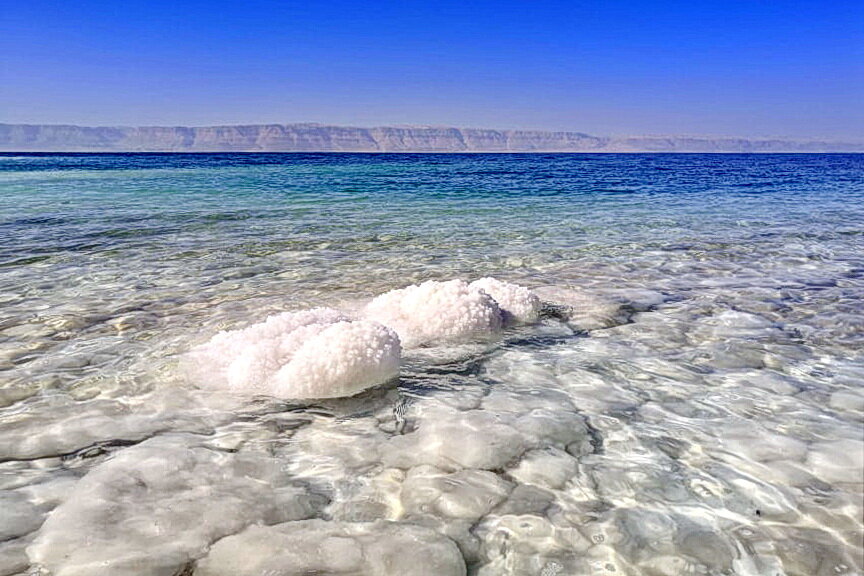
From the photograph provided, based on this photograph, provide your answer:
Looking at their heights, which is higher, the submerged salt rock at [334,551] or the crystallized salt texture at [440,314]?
the crystallized salt texture at [440,314]

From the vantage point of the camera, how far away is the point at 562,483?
2.70m

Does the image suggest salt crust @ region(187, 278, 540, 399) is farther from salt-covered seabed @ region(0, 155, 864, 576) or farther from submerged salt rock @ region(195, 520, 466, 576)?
submerged salt rock @ region(195, 520, 466, 576)

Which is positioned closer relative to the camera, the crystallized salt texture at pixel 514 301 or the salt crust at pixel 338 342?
the salt crust at pixel 338 342

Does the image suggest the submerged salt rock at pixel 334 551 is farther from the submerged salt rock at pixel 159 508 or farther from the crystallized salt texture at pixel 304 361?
the crystallized salt texture at pixel 304 361

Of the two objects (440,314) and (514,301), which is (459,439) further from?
(514,301)

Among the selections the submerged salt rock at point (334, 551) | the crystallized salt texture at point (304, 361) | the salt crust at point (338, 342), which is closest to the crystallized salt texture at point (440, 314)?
the salt crust at point (338, 342)

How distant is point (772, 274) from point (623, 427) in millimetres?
5805

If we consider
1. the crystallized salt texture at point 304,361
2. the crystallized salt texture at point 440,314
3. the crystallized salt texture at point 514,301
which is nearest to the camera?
the crystallized salt texture at point 304,361

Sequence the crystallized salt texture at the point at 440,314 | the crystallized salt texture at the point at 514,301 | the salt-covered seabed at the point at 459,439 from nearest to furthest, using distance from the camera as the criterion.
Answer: the salt-covered seabed at the point at 459,439, the crystallized salt texture at the point at 440,314, the crystallized salt texture at the point at 514,301

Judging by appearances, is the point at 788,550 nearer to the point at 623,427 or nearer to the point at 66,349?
the point at 623,427

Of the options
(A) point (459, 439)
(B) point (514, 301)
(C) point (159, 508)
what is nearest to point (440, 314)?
(B) point (514, 301)

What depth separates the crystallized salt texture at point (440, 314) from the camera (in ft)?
15.8

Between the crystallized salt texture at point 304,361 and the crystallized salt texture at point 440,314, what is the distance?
2.62 feet

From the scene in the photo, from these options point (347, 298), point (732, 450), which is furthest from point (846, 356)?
point (347, 298)
